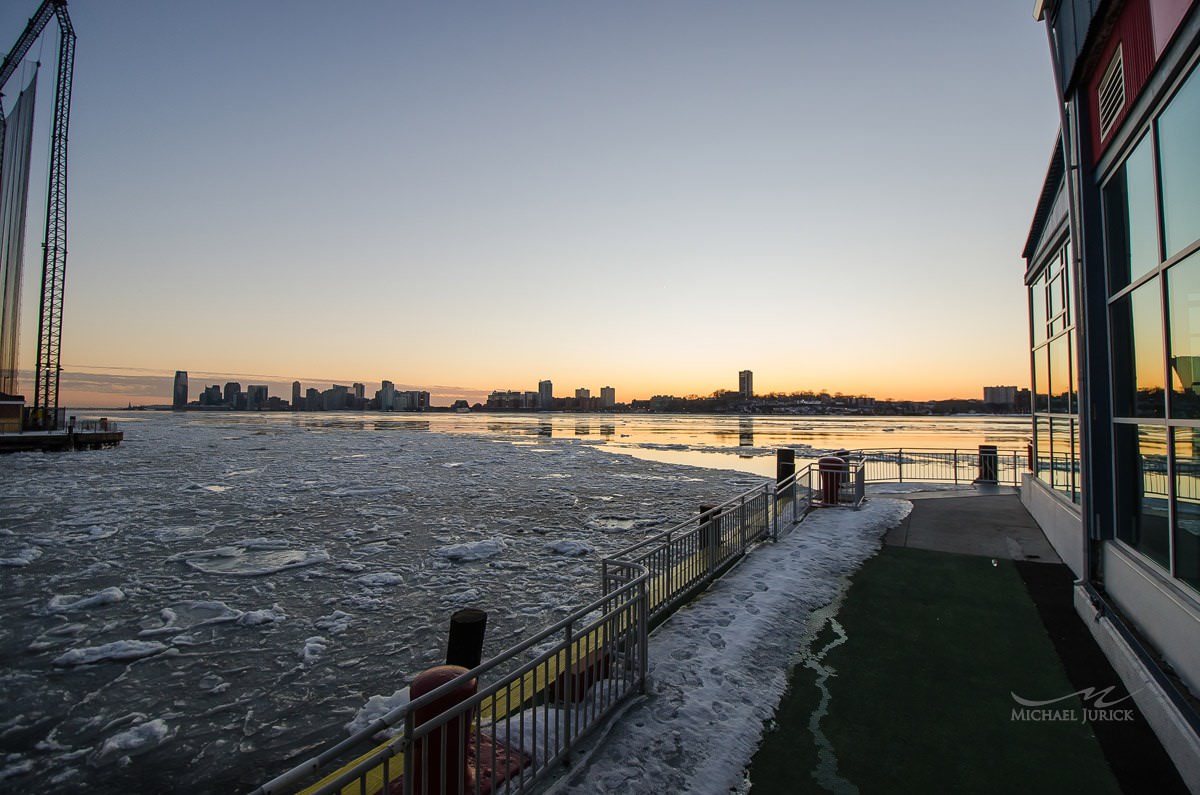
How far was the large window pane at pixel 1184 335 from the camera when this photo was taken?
478 centimetres

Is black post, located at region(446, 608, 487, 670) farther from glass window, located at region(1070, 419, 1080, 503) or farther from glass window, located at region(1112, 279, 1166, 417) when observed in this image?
glass window, located at region(1070, 419, 1080, 503)

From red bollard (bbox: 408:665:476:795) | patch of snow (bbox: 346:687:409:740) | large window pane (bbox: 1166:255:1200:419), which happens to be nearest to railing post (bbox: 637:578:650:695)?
red bollard (bbox: 408:665:476:795)

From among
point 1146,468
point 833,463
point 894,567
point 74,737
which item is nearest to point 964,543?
point 894,567

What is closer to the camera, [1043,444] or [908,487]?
[1043,444]

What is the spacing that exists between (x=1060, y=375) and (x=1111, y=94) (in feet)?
18.8

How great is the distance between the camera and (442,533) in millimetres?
14766

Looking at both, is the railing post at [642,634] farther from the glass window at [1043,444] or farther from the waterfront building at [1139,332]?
the glass window at [1043,444]

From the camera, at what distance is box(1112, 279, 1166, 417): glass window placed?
18.2 ft

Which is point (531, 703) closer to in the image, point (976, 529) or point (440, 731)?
point (440, 731)

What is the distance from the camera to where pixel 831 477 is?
15336 millimetres

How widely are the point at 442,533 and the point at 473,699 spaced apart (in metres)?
11.9

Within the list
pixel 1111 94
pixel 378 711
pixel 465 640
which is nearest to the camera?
pixel 465 640

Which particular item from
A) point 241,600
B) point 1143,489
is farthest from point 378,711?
point 1143,489

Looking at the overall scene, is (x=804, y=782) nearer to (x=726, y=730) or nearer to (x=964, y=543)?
(x=726, y=730)
